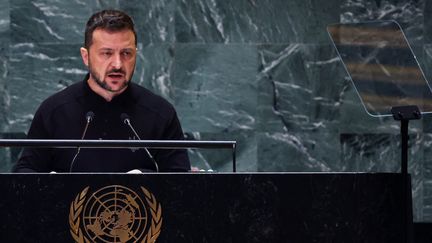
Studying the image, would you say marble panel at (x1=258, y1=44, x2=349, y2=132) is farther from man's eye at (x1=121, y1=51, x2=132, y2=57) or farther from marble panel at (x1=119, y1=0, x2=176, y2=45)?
man's eye at (x1=121, y1=51, x2=132, y2=57)

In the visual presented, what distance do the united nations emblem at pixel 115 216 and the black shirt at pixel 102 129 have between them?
3.07 ft

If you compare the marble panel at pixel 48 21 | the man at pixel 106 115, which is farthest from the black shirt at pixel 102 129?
the marble panel at pixel 48 21

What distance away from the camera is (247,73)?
7.23 metres

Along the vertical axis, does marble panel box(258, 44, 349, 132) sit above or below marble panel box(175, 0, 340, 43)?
below

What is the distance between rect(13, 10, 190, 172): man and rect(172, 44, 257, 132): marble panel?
7.82 ft

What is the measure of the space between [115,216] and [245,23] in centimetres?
386

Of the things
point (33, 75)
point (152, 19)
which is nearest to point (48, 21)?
point (33, 75)

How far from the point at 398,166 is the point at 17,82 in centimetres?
251

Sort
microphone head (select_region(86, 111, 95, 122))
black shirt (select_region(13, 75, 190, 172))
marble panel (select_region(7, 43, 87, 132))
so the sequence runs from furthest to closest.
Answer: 1. marble panel (select_region(7, 43, 87, 132))
2. black shirt (select_region(13, 75, 190, 172))
3. microphone head (select_region(86, 111, 95, 122))

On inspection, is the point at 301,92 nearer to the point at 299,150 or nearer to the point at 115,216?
the point at 299,150

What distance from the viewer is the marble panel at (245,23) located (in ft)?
23.7

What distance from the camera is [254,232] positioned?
3539mm

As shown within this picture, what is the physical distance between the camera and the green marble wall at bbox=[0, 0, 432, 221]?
23.6 feet

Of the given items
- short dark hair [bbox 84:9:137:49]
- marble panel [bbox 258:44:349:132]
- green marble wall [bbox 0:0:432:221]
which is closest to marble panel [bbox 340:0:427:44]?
green marble wall [bbox 0:0:432:221]
